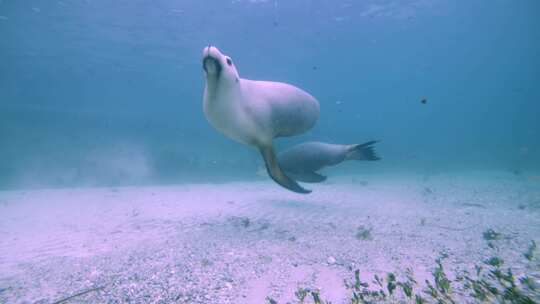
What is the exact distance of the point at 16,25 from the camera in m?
18.0

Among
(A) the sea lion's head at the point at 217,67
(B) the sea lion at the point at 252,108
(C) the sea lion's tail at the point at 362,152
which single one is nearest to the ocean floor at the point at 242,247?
(B) the sea lion at the point at 252,108

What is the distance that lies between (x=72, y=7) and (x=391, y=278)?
2040 cm

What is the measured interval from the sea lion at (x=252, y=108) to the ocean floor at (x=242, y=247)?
3.89 ft

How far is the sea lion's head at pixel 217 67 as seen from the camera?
283 cm

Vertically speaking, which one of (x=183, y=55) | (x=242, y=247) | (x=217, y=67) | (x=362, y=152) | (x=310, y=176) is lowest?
(x=242, y=247)

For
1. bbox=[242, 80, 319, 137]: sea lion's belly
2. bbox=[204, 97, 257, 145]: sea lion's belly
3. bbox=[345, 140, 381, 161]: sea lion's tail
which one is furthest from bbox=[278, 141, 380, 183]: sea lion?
bbox=[204, 97, 257, 145]: sea lion's belly

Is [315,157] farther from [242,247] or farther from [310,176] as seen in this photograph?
[242,247]

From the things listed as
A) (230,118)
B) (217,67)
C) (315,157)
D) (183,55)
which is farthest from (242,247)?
(183,55)

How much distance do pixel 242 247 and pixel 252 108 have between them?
224 centimetres

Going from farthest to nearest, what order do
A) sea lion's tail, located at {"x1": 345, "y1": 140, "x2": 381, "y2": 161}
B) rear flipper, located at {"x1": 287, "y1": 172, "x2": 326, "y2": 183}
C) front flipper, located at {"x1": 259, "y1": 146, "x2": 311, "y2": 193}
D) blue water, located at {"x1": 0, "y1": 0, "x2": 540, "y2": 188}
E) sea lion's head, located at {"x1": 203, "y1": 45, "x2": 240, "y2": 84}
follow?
blue water, located at {"x1": 0, "y1": 0, "x2": 540, "y2": 188} → rear flipper, located at {"x1": 287, "y1": 172, "x2": 326, "y2": 183} → sea lion's tail, located at {"x1": 345, "y1": 140, "x2": 381, "y2": 161} → front flipper, located at {"x1": 259, "y1": 146, "x2": 311, "y2": 193} → sea lion's head, located at {"x1": 203, "y1": 45, "x2": 240, "y2": 84}

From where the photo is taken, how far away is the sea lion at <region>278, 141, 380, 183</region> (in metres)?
5.93

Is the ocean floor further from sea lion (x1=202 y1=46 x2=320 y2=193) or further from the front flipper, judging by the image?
sea lion (x1=202 y1=46 x2=320 y2=193)

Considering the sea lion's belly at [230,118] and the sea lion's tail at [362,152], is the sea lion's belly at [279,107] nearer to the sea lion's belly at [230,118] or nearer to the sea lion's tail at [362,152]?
the sea lion's belly at [230,118]

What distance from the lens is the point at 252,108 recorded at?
339cm
